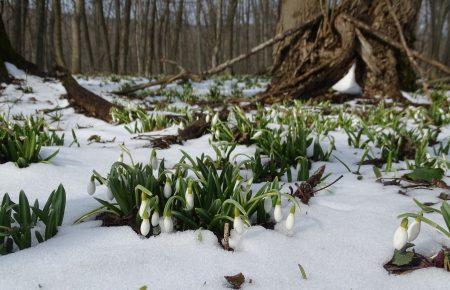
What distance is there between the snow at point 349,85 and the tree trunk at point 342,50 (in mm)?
89

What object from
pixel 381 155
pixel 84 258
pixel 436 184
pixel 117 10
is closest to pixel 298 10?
pixel 381 155

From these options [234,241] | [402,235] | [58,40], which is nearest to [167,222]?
[234,241]

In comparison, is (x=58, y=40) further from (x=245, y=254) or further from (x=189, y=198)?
(x=245, y=254)

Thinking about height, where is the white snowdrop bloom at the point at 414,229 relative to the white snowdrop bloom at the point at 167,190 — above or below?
below

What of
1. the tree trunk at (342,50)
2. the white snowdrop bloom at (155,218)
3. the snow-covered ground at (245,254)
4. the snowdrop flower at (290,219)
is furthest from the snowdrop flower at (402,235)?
the tree trunk at (342,50)

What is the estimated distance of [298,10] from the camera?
6.98m

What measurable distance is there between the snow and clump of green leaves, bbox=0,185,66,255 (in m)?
5.99

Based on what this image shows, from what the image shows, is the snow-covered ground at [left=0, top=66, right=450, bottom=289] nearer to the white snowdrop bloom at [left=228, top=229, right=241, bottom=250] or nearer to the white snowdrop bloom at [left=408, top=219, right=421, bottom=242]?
the white snowdrop bloom at [left=228, top=229, right=241, bottom=250]

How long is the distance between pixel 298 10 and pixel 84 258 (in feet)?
21.4

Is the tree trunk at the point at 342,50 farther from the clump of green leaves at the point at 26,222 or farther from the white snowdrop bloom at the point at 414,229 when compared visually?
the white snowdrop bloom at the point at 414,229

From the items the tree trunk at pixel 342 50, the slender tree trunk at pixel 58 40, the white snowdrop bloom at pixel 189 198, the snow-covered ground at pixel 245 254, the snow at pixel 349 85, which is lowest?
the snow-covered ground at pixel 245 254

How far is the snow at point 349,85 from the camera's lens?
22.3 ft

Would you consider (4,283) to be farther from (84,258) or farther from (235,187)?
(235,187)

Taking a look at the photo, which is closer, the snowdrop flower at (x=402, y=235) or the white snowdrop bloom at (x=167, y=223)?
the snowdrop flower at (x=402, y=235)
